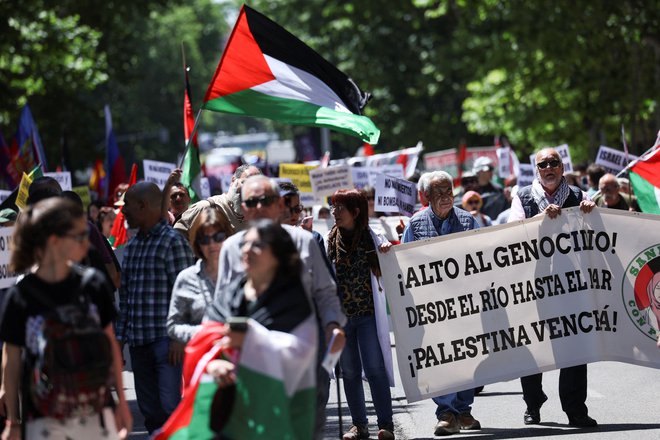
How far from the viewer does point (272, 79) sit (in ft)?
34.5

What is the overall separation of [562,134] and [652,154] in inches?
871

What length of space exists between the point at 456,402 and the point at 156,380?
248 centimetres

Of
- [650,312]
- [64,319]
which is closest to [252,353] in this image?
[64,319]

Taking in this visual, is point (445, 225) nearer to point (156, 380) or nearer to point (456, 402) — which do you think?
point (456, 402)

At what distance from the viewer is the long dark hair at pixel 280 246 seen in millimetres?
5637

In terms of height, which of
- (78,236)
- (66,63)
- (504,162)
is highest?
(66,63)

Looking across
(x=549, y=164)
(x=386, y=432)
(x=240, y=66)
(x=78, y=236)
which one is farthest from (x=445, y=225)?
(x=78, y=236)

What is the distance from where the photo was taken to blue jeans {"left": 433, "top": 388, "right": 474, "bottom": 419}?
30.8 feet

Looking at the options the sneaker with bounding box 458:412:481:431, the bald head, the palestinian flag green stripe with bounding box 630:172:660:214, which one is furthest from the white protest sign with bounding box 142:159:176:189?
the bald head

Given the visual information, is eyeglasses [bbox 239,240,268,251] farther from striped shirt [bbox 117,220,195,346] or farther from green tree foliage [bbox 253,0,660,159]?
green tree foliage [bbox 253,0,660,159]

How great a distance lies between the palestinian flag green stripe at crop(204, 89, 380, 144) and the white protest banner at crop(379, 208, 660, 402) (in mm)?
1230

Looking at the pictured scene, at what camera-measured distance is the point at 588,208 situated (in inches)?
359

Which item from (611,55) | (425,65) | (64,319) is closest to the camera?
(64,319)

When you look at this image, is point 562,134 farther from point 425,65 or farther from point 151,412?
point 151,412
